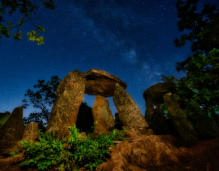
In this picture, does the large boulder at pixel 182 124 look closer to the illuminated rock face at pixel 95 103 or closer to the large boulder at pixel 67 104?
the illuminated rock face at pixel 95 103

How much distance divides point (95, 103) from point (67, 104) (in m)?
3.16

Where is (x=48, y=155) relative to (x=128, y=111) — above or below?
below

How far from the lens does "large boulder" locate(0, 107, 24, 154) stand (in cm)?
427

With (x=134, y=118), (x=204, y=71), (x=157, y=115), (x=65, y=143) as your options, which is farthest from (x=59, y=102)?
(x=204, y=71)

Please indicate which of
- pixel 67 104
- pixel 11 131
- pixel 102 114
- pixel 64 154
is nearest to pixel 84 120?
pixel 102 114

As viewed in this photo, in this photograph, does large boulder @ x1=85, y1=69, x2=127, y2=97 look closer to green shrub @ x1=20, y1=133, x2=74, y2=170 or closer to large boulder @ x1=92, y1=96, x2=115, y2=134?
large boulder @ x1=92, y1=96, x2=115, y2=134

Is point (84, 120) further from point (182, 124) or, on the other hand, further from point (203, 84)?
point (203, 84)

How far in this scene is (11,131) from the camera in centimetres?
462

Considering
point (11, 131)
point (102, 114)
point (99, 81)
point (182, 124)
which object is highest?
point (99, 81)

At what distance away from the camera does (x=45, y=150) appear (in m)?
2.54

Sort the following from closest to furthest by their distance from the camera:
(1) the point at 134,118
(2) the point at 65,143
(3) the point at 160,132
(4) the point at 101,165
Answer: (4) the point at 101,165 → (2) the point at 65,143 → (3) the point at 160,132 → (1) the point at 134,118

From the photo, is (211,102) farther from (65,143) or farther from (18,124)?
(18,124)

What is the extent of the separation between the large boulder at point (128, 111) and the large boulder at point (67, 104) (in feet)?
7.56

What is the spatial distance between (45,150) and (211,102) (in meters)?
6.95
